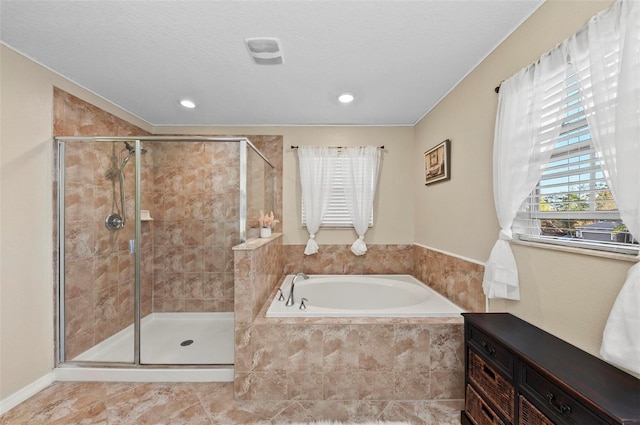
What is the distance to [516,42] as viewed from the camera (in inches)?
61.0

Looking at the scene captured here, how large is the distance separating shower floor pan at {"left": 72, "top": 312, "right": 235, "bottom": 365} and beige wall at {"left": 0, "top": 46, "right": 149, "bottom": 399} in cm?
41

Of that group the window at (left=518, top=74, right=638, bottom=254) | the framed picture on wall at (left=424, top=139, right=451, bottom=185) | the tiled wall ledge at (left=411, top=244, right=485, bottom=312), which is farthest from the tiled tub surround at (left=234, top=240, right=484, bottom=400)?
the framed picture on wall at (left=424, top=139, right=451, bottom=185)

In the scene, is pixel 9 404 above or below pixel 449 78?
below

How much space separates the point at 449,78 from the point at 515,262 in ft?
4.84

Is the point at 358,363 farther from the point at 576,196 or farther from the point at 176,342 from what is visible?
Answer: the point at 176,342

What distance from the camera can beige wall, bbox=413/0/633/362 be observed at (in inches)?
45.0

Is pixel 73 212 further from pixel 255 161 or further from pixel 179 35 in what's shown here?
pixel 179 35

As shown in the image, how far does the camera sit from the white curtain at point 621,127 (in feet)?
3.02

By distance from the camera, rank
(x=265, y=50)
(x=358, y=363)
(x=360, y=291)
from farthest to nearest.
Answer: (x=360, y=291) < (x=358, y=363) < (x=265, y=50)

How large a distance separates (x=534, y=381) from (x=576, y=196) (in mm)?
855

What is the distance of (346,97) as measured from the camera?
238 cm

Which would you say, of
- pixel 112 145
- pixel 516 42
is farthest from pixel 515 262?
pixel 112 145

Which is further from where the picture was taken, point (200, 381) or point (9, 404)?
point (200, 381)

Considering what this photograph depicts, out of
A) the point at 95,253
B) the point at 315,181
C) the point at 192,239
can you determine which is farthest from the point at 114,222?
the point at 315,181
